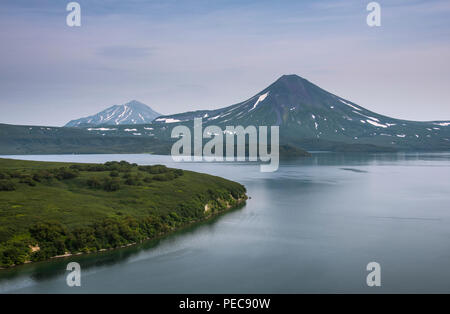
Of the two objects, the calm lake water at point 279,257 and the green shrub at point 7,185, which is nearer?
the calm lake water at point 279,257

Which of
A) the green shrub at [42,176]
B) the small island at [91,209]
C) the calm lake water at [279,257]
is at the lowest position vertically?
the calm lake water at [279,257]

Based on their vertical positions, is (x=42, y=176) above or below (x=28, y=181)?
above

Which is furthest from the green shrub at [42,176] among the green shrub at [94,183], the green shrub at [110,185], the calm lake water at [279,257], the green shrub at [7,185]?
the calm lake water at [279,257]

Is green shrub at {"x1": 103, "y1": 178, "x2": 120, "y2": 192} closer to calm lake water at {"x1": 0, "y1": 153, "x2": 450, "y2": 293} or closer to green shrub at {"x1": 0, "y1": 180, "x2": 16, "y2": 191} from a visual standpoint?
green shrub at {"x1": 0, "y1": 180, "x2": 16, "y2": 191}

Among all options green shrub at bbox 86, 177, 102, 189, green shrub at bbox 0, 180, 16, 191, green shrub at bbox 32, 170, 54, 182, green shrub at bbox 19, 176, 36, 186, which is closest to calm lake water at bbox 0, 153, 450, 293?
green shrub at bbox 86, 177, 102, 189

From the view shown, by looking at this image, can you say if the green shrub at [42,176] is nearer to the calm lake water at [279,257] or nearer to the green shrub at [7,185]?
the green shrub at [7,185]

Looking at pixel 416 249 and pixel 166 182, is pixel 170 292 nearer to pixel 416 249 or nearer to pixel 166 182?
pixel 416 249

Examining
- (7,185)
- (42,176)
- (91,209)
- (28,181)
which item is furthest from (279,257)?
(42,176)

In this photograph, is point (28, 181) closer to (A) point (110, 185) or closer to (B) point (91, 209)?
(A) point (110, 185)

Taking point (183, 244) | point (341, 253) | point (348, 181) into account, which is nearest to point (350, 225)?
point (341, 253)
